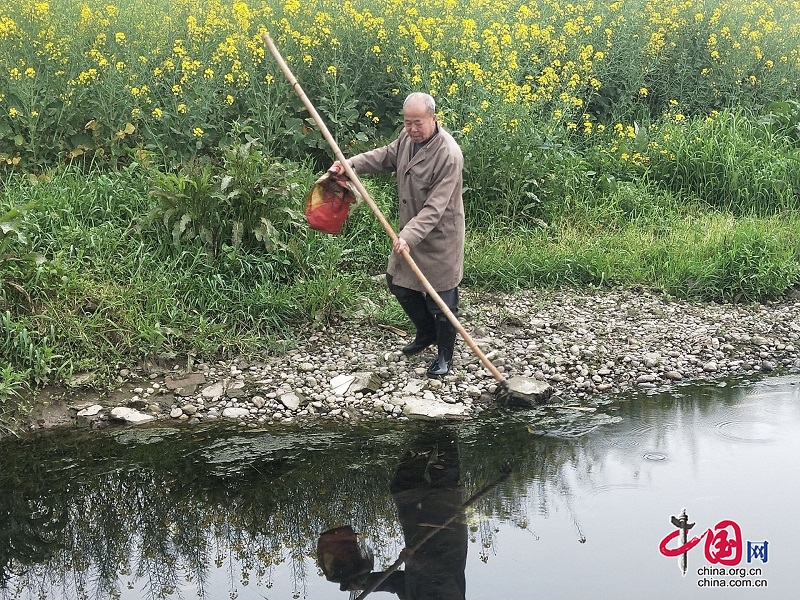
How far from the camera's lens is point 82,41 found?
27.1 ft

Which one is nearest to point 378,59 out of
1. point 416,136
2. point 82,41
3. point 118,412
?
point 82,41

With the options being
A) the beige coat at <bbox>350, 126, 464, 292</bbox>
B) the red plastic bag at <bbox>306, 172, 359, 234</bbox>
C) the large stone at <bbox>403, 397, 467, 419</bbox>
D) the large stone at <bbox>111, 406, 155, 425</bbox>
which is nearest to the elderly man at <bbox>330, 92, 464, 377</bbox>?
the beige coat at <bbox>350, 126, 464, 292</bbox>

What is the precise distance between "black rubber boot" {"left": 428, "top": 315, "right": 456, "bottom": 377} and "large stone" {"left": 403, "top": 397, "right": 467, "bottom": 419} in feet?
1.07

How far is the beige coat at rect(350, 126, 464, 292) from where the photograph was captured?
18.0 feet

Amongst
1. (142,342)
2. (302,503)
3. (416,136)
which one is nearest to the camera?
(302,503)

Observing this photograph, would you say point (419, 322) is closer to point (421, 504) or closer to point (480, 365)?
point (480, 365)

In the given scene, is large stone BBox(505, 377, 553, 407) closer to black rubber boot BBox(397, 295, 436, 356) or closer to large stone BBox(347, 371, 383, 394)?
black rubber boot BBox(397, 295, 436, 356)

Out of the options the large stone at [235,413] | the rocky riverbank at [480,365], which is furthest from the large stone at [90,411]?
the large stone at [235,413]

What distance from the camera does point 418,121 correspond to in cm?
535

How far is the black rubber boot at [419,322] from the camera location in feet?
19.7

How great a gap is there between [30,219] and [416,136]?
300 centimetres

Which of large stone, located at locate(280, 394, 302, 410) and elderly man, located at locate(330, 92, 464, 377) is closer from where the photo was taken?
elderly man, located at locate(330, 92, 464, 377)

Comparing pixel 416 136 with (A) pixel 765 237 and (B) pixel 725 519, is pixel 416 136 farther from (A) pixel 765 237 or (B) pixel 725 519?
(A) pixel 765 237

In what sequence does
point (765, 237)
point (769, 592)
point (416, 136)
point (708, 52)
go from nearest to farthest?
point (769, 592), point (416, 136), point (765, 237), point (708, 52)
